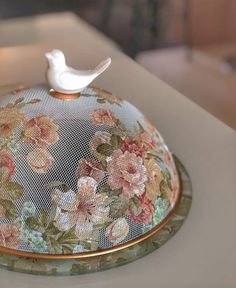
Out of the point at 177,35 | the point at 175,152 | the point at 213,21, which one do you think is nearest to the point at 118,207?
the point at 175,152

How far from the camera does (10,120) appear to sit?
76 cm

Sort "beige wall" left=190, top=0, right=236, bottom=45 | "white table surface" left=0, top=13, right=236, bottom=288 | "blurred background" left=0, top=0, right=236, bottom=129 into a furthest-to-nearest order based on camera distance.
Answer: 1. "beige wall" left=190, top=0, right=236, bottom=45
2. "blurred background" left=0, top=0, right=236, bottom=129
3. "white table surface" left=0, top=13, right=236, bottom=288

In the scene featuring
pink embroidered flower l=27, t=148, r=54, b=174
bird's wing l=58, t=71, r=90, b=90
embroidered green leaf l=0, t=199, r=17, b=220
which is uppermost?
bird's wing l=58, t=71, r=90, b=90

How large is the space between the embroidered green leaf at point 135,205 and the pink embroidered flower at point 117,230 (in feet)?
0.06

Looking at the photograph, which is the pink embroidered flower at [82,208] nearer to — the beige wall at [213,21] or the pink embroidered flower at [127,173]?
the pink embroidered flower at [127,173]

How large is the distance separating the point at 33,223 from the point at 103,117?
175 mm

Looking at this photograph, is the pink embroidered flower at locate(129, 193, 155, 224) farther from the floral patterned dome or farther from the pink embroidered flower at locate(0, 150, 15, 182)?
the pink embroidered flower at locate(0, 150, 15, 182)

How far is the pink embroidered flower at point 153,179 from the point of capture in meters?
0.76

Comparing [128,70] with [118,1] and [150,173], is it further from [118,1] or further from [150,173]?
[118,1]

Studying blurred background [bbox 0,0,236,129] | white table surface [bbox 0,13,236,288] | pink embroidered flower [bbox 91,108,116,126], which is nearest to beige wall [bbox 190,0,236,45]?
blurred background [bbox 0,0,236,129]

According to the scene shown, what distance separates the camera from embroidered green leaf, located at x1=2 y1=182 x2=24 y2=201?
71cm

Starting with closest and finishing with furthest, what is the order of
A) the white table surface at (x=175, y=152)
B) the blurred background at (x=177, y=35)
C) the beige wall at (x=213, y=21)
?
the white table surface at (x=175, y=152), the blurred background at (x=177, y=35), the beige wall at (x=213, y=21)

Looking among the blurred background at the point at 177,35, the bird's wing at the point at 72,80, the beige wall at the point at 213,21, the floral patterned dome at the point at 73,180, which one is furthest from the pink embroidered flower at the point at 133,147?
the beige wall at the point at 213,21

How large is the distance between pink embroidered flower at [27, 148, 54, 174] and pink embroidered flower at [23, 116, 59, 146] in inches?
0.5
